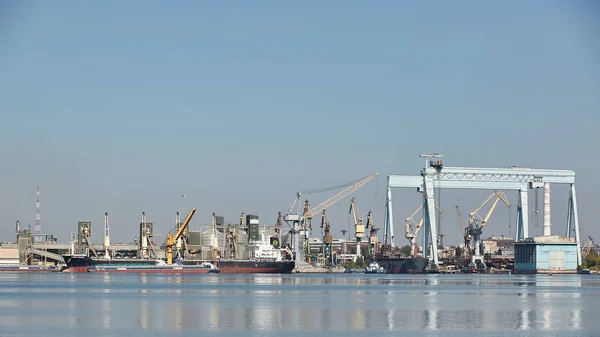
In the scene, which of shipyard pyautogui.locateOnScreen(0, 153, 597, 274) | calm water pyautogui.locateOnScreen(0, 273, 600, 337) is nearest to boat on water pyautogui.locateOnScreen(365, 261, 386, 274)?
shipyard pyautogui.locateOnScreen(0, 153, 597, 274)

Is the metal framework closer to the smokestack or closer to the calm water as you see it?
the smokestack

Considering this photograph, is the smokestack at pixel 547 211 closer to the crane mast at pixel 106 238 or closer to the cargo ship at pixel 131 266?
the cargo ship at pixel 131 266

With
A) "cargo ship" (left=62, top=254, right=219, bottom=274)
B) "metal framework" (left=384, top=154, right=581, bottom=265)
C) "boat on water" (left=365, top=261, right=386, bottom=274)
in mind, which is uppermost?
"metal framework" (left=384, top=154, right=581, bottom=265)

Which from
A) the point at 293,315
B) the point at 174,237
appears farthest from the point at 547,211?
the point at 293,315

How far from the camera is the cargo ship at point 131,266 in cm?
14525

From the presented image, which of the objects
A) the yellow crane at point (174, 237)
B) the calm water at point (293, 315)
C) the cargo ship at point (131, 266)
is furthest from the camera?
the yellow crane at point (174, 237)

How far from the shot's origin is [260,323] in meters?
42.6

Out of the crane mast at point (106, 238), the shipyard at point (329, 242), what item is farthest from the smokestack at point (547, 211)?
the crane mast at point (106, 238)

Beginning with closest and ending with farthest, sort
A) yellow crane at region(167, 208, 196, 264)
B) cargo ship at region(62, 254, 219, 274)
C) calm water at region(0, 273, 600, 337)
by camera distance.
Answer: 1. calm water at region(0, 273, 600, 337)
2. cargo ship at region(62, 254, 219, 274)
3. yellow crane at region(167, 208, 196, 264)

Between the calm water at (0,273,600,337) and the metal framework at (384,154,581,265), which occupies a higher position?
the metal framework at (384,154,581,265)

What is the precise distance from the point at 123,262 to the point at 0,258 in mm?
44970

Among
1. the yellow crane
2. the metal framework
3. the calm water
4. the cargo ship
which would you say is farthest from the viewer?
the yellow crane

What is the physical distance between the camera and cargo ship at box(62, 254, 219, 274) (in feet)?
477

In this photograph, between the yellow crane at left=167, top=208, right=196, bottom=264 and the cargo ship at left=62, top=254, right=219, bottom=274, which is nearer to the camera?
the cargo ship at left=62, top=254, right=219, bottom=274
